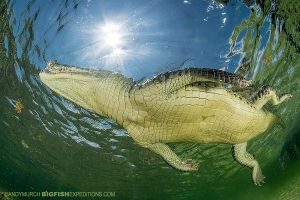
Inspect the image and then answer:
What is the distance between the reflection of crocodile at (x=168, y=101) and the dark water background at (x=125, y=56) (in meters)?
4.45

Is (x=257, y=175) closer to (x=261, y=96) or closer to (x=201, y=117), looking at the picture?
(x=261, y=96)

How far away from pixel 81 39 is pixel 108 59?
1187mm

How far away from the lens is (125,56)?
1109 cm

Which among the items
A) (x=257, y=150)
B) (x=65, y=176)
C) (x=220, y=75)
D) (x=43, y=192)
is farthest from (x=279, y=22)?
(x=43, y=192)

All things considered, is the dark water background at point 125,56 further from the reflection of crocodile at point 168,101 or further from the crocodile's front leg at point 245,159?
the reflection of crocodile at point 168,101

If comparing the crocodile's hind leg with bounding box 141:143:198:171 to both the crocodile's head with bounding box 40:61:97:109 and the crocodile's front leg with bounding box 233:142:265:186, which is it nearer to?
the crocodile's front leg with bounding box 233:142:265:186

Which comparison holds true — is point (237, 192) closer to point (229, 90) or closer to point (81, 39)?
point (81, 39)

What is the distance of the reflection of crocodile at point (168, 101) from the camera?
18.0 feet

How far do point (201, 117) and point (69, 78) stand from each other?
2393 millimetres

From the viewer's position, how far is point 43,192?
107ft

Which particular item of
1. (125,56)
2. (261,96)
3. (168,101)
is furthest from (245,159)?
(125,56)

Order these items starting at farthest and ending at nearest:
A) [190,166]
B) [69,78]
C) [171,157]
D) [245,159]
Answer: [245,159] < [190,166] < [171,157] < [69,78]

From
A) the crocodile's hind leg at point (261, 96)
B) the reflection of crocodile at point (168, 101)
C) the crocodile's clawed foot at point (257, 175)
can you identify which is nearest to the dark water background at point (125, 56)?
the crocodile's hind leg at point (261, 96)

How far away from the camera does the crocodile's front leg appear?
749cm
